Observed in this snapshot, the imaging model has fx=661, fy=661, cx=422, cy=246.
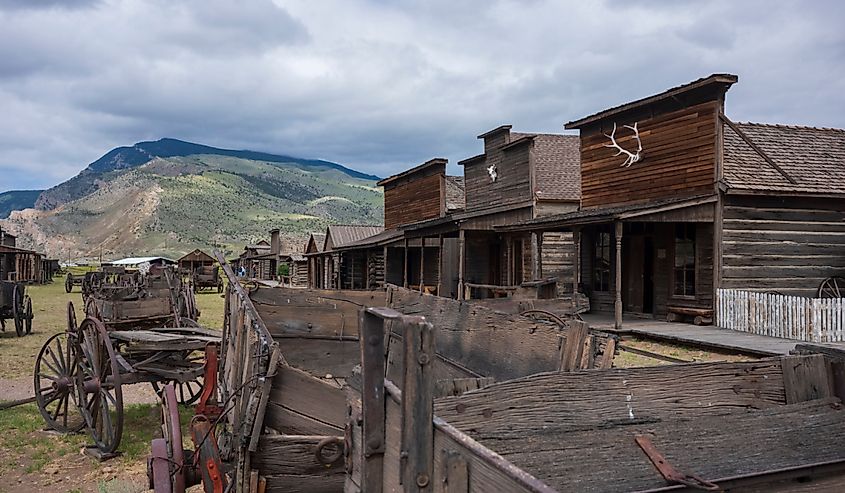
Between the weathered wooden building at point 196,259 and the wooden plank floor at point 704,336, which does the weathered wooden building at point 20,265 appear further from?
the wooden plank floor at point 704,336

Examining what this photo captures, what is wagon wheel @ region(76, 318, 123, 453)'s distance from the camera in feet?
22.5

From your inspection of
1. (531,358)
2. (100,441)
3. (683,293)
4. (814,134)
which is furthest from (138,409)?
(814,134)

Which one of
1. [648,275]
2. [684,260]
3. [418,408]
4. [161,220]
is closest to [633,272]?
[648,275]

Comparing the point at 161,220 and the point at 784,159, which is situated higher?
the point at 161,220

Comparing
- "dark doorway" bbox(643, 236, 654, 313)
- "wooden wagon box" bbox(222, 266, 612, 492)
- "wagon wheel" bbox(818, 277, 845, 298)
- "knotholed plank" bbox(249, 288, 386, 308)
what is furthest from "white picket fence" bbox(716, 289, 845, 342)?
"wooden wagon box" bbox(222, 266, 612, 492)

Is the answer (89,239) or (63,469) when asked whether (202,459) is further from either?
(89,239)

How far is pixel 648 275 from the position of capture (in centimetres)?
1705

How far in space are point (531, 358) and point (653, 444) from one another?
175 centimetres

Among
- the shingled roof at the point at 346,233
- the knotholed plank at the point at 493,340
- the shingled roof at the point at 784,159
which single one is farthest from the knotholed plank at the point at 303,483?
the shingled roof at the point at 346,233

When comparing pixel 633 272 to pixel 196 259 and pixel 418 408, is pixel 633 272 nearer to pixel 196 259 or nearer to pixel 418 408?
pixel 418 408

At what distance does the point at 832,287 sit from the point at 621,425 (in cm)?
1562

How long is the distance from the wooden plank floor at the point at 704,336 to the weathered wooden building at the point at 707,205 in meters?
0.53

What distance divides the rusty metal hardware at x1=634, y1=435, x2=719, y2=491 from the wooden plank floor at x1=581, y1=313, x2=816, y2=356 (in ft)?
27.3

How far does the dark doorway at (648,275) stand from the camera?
16984mm
